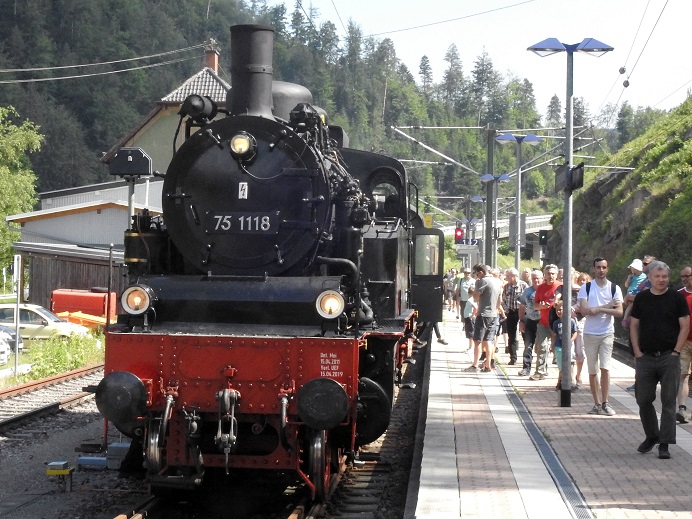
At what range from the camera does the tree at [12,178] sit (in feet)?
162

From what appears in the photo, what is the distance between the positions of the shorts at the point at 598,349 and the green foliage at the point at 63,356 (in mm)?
10488

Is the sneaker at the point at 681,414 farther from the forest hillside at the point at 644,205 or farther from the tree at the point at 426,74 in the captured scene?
the tree at the point at 426,74

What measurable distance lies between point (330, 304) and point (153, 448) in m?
1.70

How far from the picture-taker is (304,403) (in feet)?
23.0

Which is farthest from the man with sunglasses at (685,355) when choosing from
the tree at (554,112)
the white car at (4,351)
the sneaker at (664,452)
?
the tree at (554,112)

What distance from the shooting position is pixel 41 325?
2352 cm

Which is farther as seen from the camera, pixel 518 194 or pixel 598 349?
pixel 518 194

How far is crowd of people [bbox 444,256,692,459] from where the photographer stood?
8562 millimetres

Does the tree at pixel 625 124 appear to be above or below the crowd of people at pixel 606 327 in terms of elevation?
above

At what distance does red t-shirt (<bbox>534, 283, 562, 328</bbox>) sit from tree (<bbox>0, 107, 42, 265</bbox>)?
3945 cm

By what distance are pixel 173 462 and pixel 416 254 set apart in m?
5.55

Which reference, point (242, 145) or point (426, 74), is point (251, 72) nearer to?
point (242, 145)

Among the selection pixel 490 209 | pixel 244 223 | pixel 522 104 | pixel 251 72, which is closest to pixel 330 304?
pixel 244 223

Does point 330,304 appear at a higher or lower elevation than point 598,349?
higher
